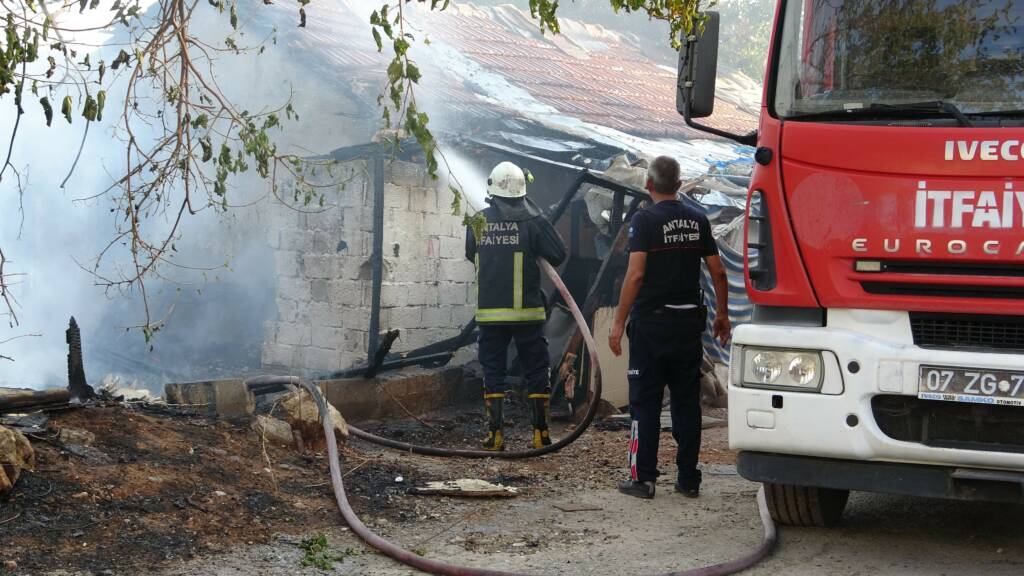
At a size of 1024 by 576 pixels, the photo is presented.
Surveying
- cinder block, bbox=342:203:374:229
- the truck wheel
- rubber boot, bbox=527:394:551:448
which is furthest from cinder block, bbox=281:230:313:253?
the truck wheel

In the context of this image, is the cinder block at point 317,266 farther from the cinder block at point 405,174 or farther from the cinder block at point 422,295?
the cinder block at point 405,174

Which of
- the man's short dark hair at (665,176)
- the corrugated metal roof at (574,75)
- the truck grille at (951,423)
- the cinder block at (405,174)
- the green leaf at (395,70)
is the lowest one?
the truck grille at (951,423)

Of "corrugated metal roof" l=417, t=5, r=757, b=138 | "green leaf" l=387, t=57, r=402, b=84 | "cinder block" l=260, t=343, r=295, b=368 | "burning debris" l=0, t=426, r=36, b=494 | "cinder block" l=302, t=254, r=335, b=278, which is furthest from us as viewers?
"corrugated metal roof" l=417, t=5, r=757, b=138

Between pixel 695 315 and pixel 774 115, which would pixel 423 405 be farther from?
pixel 774 115

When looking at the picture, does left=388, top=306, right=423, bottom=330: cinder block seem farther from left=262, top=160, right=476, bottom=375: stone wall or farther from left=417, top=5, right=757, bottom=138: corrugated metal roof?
left=417, top=5, right=757, bottom=138: corrugated metal roof

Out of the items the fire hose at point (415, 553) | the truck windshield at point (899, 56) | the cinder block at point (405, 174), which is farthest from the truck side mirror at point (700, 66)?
the cinder block at point (405, 174)

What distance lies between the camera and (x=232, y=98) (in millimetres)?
11211

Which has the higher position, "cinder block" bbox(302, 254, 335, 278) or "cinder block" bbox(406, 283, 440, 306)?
"cinder block" bbox(302, 254, 335, 278)

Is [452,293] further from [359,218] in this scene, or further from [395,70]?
[395,70]

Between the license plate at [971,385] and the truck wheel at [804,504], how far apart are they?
97 cm

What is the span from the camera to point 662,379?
19.0ft

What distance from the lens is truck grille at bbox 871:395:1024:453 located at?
3.96 metres

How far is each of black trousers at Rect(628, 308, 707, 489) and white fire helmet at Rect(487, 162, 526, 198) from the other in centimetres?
195

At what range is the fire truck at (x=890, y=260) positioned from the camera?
3.97 metres
